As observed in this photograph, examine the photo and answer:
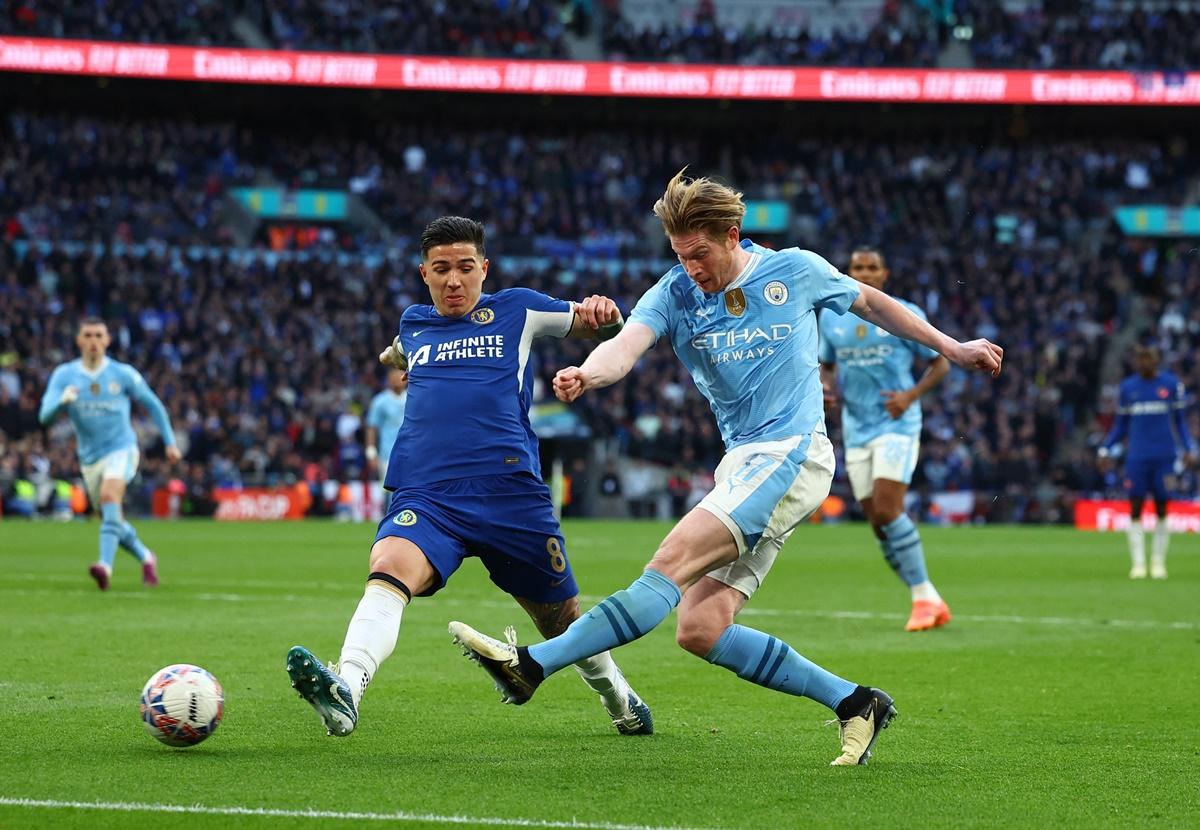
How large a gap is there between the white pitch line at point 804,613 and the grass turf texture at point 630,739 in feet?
0.20

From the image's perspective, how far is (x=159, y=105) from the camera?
4500 cm

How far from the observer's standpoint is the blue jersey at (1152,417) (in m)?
18.1

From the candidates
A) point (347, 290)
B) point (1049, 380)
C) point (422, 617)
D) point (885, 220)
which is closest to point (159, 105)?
point (347, 290)

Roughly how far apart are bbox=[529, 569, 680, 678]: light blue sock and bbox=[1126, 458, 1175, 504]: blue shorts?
535 inches

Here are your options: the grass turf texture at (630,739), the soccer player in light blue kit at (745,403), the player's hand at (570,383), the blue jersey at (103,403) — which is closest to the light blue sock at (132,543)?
the grass turf texture at (630,739)

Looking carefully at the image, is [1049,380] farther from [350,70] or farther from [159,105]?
[159,105]

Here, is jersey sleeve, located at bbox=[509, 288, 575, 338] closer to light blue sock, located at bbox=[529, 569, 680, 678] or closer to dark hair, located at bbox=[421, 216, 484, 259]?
dark hair, located at bbox=[421, 216, 484, 259]

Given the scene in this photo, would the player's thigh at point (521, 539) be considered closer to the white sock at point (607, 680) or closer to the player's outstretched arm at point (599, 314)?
the white sock at point (607, 680)

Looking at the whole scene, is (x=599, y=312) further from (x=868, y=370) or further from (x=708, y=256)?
(x=868, y=370)

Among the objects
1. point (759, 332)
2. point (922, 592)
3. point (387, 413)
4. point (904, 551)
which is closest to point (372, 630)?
point (759, 332)

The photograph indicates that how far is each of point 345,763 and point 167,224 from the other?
3677 cm

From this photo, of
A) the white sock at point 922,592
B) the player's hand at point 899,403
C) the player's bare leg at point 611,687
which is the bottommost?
the white sock at point 922,592

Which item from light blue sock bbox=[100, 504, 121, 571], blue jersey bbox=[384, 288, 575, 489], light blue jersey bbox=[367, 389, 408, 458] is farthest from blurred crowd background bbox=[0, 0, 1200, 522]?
blue jersey bbox=[384, 288, 575, 489]

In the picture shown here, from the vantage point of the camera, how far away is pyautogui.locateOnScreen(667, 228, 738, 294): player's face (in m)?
6.21
